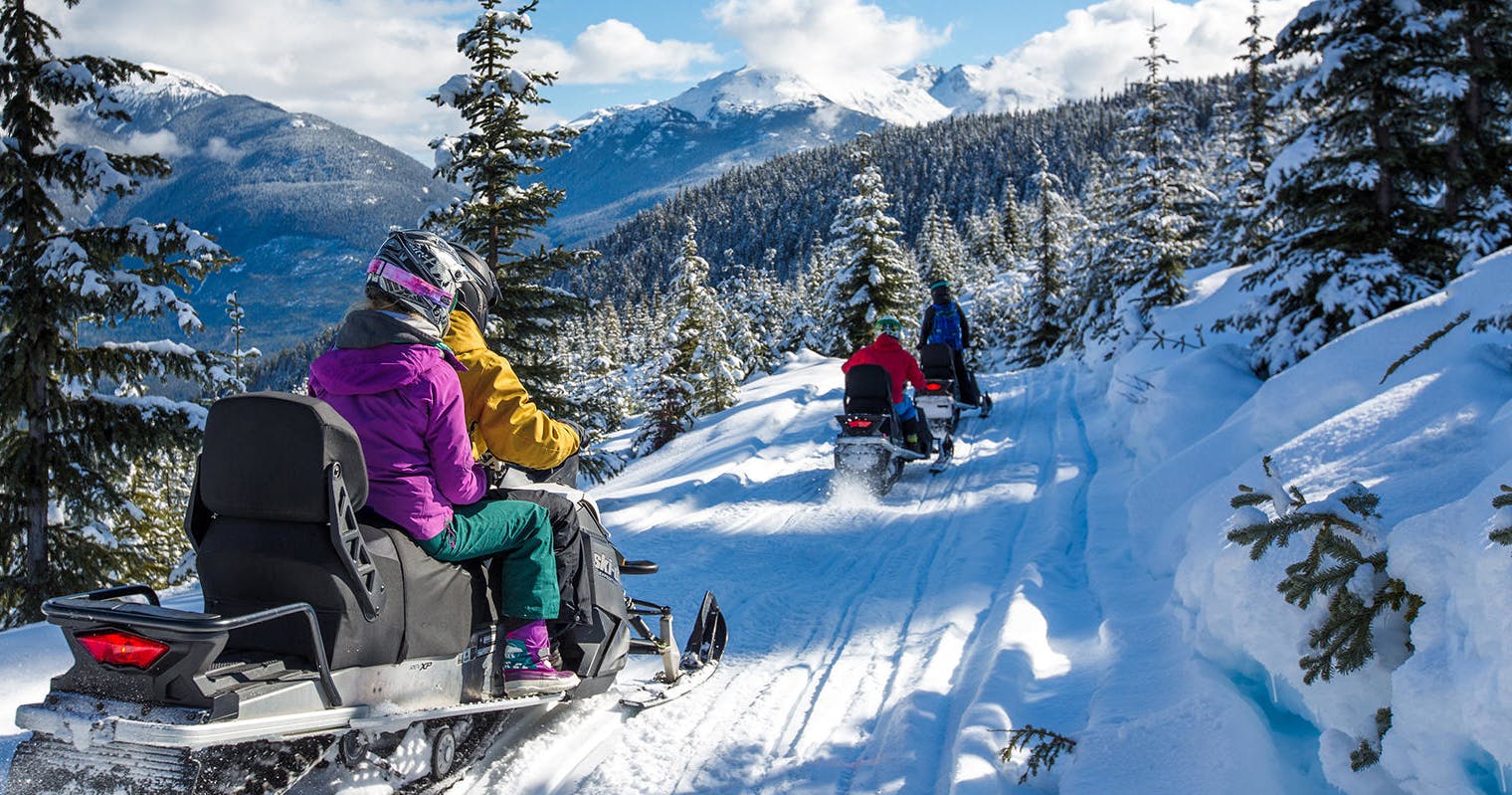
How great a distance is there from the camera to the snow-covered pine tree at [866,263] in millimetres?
26391

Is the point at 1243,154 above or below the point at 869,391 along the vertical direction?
above

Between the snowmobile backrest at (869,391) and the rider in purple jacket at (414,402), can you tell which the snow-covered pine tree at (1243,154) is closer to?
the snowmobile backrest at (869,391)

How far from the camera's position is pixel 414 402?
10.7 feet

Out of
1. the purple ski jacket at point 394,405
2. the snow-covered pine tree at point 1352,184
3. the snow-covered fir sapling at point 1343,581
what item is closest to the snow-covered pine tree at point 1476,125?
the snow-covered pine tree at point 1352,184

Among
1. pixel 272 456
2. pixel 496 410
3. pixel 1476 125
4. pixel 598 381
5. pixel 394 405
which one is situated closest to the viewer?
pixel 272 456

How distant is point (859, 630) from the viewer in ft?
18.6

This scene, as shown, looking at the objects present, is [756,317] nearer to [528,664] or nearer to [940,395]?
[940,395]

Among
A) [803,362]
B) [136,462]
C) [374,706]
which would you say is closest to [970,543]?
[374,706]

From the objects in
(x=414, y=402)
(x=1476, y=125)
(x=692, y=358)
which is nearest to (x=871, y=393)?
(x=1476, y=125)

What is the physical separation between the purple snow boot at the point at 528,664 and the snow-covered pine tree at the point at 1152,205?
781 inches

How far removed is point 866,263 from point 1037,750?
939 inches

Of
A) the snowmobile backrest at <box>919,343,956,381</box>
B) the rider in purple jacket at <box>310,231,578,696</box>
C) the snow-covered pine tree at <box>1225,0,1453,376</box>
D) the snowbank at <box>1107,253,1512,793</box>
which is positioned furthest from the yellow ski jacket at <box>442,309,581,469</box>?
the snowmobile backrest at <box>919,343,956,381</box>

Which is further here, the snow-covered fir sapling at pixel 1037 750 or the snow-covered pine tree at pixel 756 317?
the snow-covered pine tree at pixel 756 317

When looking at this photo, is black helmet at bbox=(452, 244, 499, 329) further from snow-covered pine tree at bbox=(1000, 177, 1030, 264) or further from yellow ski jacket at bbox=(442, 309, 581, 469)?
snow-covered pine tree at bbox=(1000, 177, 1030, 264)
